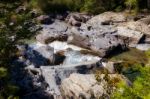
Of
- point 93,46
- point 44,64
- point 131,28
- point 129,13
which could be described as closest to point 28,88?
point 44,64

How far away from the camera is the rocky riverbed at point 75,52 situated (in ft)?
71.0

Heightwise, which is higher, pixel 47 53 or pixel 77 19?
pixel 47 53

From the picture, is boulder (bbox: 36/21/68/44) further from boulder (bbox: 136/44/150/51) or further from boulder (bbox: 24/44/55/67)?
boulder (bbox: 136/44/150/51)

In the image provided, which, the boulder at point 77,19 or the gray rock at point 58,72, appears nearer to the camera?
the gray rock at point 58,72

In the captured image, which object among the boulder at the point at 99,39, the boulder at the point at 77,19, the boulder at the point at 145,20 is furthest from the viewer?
the boulder at the point at 77,19

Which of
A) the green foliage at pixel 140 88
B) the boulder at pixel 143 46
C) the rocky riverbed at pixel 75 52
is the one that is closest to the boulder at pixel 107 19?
the rocky riverbed at pixel 75 52

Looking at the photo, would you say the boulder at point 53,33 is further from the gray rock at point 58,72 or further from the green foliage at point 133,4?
the gray rock at point 58,72

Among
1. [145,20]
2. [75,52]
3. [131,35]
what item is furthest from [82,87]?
[145,20]

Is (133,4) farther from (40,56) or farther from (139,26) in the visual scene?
(40,56)

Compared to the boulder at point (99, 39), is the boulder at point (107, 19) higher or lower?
lower

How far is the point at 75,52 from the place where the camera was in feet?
115

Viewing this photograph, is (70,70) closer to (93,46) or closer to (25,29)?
(25,29)

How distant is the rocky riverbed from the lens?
71.0 ft

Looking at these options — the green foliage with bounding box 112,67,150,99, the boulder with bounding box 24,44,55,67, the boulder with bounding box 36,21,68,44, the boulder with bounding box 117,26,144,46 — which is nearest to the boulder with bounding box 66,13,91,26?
the boulder with bounding box 36,21,68,44
